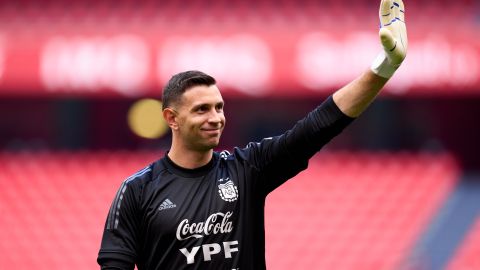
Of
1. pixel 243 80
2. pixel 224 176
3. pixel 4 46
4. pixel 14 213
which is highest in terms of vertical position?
pixel 4 46

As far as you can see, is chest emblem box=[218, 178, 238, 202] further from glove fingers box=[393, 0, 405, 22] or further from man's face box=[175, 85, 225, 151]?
glove fingers box=[393, 0, 405, 22]

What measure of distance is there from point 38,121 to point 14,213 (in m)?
1.44

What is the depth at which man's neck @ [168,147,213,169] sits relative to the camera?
10.6ft

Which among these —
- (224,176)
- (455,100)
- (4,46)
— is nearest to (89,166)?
(4,46)

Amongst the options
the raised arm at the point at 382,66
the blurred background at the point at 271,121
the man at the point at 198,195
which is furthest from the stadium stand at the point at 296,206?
the raised arm at the point at 382,66

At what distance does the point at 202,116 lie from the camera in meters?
3.16

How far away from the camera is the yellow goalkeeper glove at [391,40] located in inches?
110

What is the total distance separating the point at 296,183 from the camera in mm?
9727

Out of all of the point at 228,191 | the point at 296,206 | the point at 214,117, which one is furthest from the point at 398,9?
the point at 296,206

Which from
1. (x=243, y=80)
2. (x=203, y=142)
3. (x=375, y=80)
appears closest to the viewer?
(x=375, y=80)

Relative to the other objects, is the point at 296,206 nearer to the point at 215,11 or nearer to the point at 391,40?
the point at 215,11

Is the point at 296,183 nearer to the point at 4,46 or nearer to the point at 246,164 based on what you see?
the point at 4,46

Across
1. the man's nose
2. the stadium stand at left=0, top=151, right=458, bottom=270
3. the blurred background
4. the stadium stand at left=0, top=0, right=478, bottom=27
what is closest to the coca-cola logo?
the man's nose

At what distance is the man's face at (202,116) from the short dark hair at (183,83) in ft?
0.05
